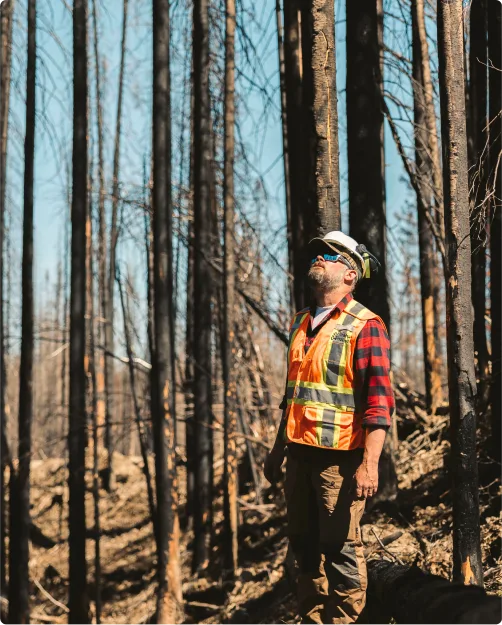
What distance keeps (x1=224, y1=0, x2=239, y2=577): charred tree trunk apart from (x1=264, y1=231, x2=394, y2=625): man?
6.78 metres

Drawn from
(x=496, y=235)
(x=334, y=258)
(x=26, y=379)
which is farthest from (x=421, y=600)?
(x=26, y=379)

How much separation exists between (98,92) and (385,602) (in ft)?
60.2

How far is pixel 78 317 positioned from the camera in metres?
12.0

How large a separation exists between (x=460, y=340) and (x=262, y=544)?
304 inches

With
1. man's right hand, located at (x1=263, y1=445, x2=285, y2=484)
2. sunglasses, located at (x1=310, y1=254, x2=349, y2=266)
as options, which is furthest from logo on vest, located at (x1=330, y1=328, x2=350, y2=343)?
man's right hand, located at (x1=263, y1=445, x2=285, y2=484)

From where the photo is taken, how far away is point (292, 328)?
4430 millimetres

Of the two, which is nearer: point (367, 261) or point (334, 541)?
point (334, 541)

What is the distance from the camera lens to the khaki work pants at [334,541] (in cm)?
405

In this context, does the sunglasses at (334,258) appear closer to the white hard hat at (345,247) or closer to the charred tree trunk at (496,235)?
the white hard hat at (345,247)

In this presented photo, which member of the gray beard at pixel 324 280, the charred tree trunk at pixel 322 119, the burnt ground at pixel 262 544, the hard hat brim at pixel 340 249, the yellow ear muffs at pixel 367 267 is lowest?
the burnt ground at pixel 262 544

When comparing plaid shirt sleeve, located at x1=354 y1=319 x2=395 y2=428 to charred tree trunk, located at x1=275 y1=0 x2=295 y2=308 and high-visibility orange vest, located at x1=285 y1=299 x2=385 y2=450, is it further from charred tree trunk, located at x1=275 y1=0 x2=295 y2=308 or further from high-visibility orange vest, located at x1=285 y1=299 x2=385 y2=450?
charred tree trunk, located at x1=275 y1=0 x2=295 y2=308

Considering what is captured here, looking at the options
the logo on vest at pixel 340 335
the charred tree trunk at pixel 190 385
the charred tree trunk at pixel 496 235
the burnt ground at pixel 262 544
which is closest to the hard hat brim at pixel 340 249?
the logo on vest at pixel 340 335

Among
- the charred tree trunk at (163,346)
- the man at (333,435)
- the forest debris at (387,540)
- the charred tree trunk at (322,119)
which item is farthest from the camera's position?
the charred tree trunk at (163,346)

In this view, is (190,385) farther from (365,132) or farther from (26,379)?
(365,132)
